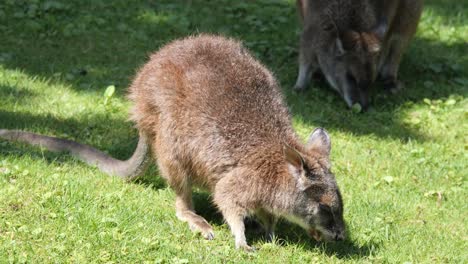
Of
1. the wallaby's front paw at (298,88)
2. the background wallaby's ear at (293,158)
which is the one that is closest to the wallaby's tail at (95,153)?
the background wallaby's ear at (293,158)

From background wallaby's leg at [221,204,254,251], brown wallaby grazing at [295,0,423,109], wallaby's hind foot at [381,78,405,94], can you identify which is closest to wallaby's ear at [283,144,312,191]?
background wallaby's leg at [221,204,254,251]

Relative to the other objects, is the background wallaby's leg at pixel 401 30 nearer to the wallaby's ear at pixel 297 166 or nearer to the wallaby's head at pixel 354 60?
the wallaby's head at pixel 354 60

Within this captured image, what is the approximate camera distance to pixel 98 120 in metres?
7.15

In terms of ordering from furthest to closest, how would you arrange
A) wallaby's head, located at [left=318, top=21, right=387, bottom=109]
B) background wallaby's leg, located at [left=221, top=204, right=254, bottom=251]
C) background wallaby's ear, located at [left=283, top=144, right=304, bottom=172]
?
wallaby's head, located at [left=318, top=21, right=387, bottom=109], background wallaby's leg, located at [left=221, top=204, right=254, bottom=251], background wallaby's ear, located at [left=283, top=144, right=304, bottom=172]

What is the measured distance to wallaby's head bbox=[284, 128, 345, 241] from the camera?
16.9 feet

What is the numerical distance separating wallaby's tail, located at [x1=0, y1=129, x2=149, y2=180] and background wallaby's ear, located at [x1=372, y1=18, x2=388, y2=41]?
3466 mm

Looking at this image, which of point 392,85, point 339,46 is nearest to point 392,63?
point 392,85

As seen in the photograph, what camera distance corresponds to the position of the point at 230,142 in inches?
210

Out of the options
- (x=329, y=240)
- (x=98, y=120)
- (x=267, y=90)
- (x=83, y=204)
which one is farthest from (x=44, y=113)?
(x=329, y=240)

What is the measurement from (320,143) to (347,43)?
10.4 ft

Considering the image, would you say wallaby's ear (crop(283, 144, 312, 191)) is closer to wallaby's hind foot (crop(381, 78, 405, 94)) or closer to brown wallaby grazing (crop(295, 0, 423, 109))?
brown wallaby grazing (crop(295, 0, 423, 109))

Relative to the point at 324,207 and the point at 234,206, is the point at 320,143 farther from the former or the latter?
the point at 234,206

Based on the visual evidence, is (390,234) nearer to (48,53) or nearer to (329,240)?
(329,240)

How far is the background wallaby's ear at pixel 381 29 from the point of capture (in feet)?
27.8
